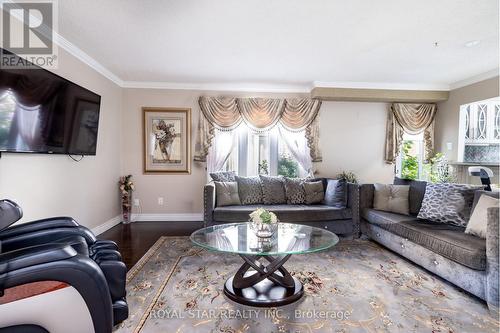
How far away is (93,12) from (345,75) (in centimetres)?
349

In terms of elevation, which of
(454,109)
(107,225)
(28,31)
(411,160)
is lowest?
(107,225)

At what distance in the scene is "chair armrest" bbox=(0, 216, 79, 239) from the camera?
1.70 m

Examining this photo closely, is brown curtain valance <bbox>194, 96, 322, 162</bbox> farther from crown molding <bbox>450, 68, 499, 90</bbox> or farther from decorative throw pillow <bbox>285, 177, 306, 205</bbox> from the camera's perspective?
crown molding <bbox>450, 68, 499, 90</bbox>

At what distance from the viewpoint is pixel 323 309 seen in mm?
2043

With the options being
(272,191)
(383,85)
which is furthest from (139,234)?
(383,85)

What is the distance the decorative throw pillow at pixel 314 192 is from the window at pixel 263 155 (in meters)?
0.76

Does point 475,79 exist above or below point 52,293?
above

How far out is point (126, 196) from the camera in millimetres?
4574

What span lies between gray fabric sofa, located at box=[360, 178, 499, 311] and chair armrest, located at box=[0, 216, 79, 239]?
123 inches

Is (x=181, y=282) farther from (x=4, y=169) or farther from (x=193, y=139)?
(x=193, y=139)

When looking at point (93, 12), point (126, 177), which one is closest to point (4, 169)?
point (93, 12)

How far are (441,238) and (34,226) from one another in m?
3.36

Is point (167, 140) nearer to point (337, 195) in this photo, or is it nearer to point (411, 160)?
point (337, 195)

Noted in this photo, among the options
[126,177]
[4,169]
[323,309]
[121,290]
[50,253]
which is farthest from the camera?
[126,177]
